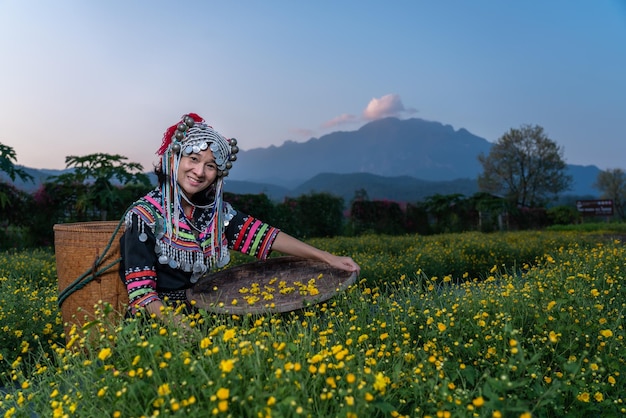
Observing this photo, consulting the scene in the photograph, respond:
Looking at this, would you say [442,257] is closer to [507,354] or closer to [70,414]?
[507,354]

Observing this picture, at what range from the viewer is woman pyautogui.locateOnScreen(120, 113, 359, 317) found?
2832mm

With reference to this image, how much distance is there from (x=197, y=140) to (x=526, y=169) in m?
38.0

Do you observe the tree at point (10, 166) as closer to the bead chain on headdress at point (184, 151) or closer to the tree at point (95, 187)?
the tree at point (95, 187)

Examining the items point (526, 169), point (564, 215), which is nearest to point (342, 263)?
point (564, 215)

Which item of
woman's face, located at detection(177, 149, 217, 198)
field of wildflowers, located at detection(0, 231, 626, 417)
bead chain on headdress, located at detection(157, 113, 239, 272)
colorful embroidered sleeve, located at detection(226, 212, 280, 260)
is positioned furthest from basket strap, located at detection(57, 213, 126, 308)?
colorful embroidered sleeve, located at detection(226, 212, 280, 260)

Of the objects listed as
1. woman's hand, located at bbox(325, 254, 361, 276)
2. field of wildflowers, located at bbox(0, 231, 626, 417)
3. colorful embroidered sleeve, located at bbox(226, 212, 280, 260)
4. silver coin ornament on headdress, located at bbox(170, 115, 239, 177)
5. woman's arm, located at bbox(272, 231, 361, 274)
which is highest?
silver coin ornament on headdress, located at bbox(170, 115, 239, 177)

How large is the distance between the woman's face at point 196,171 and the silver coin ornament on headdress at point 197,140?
0.10 ft

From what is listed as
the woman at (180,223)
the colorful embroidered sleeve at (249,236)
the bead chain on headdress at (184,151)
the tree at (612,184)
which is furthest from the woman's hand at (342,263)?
the tree at (612,184)

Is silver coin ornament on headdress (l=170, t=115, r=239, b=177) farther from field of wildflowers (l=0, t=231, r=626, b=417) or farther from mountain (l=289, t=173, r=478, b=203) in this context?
mountain (l=289, t=173, r=478, b=203)

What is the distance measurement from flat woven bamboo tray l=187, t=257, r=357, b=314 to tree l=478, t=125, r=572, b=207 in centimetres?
3572

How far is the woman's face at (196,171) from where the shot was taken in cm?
295

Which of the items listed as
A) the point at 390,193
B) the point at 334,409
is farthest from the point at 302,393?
the point at 390,193

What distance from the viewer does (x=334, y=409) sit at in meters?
2.00

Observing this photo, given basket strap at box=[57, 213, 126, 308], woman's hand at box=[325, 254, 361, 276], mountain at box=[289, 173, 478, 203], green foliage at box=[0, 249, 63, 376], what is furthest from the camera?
mountain at box=[289, 173, 478, 203]
